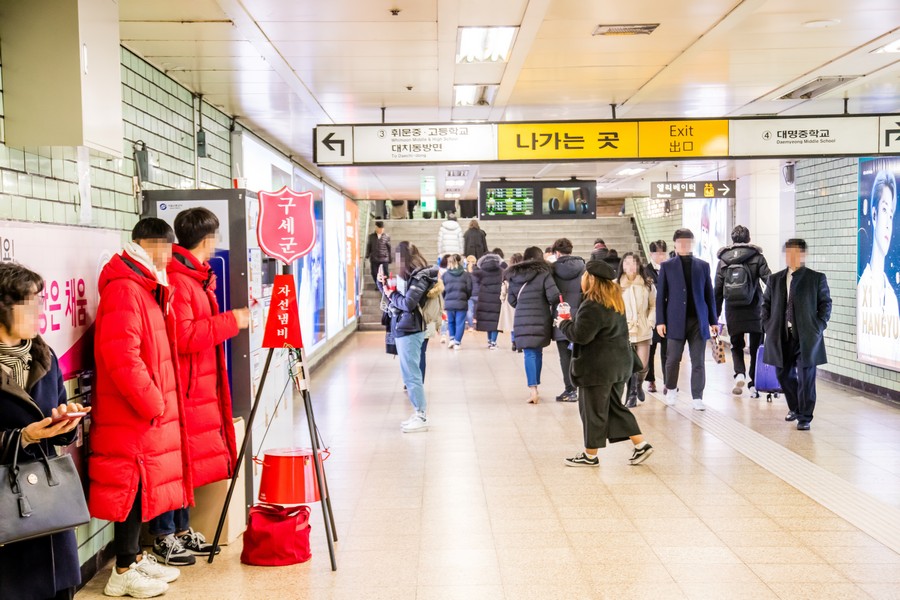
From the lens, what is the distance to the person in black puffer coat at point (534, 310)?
9289 mm

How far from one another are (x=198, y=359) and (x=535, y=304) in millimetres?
5263

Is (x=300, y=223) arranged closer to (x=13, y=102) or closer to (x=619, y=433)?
(x=13, y=102)

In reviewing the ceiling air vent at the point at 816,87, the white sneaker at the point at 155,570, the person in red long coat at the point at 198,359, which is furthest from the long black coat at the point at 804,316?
the white sneaker at the point at 155,570

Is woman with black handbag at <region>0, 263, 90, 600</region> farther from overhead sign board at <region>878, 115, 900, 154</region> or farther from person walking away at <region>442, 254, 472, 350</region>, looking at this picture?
person walking away at <region>442, 254, 472, 350</region>

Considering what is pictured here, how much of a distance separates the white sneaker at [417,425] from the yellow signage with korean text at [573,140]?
242 centimetres

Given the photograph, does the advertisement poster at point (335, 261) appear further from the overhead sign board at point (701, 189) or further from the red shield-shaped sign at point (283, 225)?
the red shield-shaped sign at point (283, 225)

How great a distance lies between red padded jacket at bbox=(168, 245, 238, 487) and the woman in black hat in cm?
258

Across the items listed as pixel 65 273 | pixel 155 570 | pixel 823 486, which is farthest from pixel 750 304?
pixel 65 273

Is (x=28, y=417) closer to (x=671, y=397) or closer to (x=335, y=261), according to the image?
(x=671, y=397)

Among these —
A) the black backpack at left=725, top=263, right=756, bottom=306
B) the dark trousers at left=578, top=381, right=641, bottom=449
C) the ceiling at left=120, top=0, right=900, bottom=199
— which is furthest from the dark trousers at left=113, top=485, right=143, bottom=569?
the black backpack at left=725, top=263, right=756, bottom=306

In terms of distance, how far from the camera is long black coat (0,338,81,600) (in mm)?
3084

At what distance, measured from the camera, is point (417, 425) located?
7883mm

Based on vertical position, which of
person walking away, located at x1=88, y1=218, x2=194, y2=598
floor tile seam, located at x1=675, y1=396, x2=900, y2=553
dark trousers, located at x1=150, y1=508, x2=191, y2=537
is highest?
person walking away, located at x1=88, y1=218, x2=194, y2=598

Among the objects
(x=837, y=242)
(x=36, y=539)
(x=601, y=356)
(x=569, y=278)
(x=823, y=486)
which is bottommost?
(x=823, y=486)
